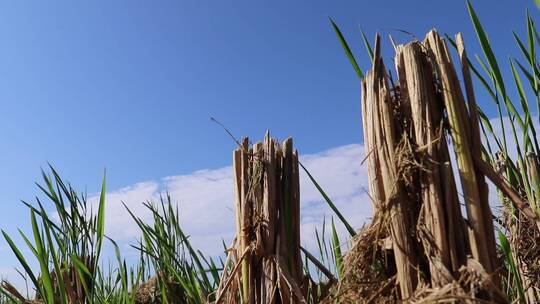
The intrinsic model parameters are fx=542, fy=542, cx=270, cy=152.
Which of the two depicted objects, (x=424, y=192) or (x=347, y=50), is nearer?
(x=424, y=192)

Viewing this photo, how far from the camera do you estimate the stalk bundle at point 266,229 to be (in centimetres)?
124

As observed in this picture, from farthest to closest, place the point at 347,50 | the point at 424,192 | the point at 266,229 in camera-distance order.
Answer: the point at 266,229, the point at 347,50, the point at 424,192

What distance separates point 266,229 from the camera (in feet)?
4.16

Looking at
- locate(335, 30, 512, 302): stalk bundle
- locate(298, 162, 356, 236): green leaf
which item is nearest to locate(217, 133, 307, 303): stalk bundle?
locate(298, 162, 356, 236): green leaf

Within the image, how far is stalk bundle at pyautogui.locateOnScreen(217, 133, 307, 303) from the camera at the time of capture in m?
1.24

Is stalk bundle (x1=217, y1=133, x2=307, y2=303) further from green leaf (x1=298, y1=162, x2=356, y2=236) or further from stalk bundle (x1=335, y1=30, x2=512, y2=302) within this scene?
stalk bundle (x1=335, y1=30, x2=512, y2=302)

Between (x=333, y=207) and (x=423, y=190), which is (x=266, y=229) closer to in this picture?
(x=333, y=207)

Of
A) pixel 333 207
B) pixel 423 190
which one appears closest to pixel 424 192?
pixel 423 190

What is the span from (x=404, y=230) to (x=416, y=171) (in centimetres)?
9

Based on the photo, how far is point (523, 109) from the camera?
109 centimetres

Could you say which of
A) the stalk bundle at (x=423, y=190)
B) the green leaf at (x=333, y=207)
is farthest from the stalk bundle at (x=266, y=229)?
the stalk bundle at (x=423, y=190)

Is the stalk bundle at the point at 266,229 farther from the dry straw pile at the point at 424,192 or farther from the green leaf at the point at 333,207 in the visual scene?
the dry straw pile at the point at 424,192

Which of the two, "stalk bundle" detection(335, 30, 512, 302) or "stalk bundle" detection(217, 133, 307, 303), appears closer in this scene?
"stalk bundle" detection(335, 30, 512, 302)

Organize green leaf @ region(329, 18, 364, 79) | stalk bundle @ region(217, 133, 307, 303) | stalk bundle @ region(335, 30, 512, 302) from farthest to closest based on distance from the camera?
1. stalk bundle @ region(217, 133, 307, 303)
2. green leaf @ region(329, 18, 364, 79)
3. stalk bundle @ region(335, 30, 512, 302)
